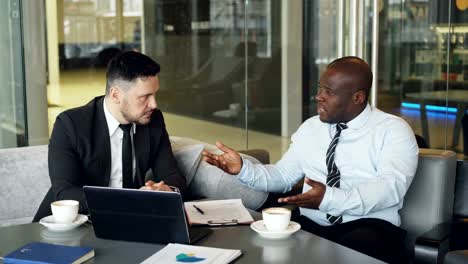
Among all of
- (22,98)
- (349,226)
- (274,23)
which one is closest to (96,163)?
(349,226)

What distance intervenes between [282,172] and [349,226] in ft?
1.57

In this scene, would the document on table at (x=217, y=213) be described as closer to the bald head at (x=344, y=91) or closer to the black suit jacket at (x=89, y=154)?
the black suit jacket at (x=89, y=154)

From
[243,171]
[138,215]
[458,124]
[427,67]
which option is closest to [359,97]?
[243,171]

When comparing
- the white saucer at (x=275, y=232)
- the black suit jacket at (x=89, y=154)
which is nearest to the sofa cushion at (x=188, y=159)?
the black suit jacket at (x=89, y=154)

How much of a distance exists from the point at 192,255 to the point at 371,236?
101 cm

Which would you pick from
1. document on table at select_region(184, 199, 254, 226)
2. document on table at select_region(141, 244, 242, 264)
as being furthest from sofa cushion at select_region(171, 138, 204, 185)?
document on table at select_region(141, 244, 242, 264)

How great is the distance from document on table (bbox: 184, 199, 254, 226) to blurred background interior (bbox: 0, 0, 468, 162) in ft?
11.2

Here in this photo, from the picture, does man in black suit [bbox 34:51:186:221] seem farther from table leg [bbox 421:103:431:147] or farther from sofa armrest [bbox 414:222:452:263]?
table leg [bbox 421:103:431:147]

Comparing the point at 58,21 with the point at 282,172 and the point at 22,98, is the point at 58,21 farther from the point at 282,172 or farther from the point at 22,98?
the point at 282,172

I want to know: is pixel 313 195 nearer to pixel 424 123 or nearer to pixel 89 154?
pixel 89 154

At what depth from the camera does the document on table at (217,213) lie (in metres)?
2.57

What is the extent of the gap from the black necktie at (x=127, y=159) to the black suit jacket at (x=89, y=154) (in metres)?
0.05

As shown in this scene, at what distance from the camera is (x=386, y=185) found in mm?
2963

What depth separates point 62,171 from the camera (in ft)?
9.70
